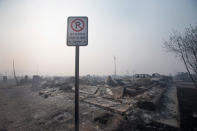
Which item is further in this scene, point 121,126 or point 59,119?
point 59,119

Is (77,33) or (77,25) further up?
(77,25)

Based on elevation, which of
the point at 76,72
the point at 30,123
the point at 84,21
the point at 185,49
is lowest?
the point at 30,123

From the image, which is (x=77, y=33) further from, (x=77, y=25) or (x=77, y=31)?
(x=77, y=25)

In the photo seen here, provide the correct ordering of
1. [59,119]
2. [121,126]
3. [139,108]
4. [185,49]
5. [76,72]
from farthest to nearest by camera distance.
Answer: [185,49] < [139,108] < [59,119] < [121,126] < [76,72]

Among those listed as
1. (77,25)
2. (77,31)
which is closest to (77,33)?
(77,31)

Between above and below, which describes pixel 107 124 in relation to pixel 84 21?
below

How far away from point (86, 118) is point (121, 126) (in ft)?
5.90

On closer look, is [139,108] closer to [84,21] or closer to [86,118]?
[86,118]

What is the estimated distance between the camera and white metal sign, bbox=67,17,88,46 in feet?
6.29

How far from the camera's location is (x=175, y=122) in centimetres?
416

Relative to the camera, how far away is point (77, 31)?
6.37ft

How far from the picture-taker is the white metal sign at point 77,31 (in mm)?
1917

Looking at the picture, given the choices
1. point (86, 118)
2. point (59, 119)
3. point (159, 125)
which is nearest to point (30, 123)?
point (59, 119)

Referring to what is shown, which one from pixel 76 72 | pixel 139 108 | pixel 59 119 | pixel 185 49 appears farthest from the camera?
pixel 185 49
